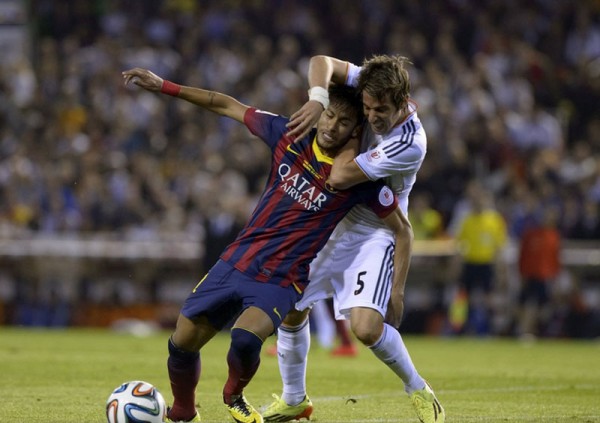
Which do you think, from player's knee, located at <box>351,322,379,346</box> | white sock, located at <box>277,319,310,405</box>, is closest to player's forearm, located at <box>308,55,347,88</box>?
player's knee, located at <box>351,322,379,346</box>

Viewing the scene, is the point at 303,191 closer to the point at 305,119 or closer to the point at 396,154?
the point at 305,119

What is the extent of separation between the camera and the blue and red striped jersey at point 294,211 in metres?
7.12

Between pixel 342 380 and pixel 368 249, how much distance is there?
333cm

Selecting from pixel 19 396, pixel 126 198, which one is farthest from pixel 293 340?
pixel 126 198

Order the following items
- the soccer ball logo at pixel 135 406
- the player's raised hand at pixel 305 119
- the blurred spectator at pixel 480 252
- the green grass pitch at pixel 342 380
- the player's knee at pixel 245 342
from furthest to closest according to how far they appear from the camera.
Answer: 1. the blurred spectator at pixel 480 252
2. the green grass pitch at pixel 342 380
3. the player's raised hand at pixel 305 119
4. the player's knee at pixel 245 342
5. the soccer ball logo at pixel 135 406

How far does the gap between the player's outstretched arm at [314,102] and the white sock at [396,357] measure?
1.28m

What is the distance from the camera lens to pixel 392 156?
707 centimetres

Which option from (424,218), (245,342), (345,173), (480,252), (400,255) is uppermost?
(345,173)

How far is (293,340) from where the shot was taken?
761 cm

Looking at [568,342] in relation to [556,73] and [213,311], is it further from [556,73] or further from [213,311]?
[213,311]

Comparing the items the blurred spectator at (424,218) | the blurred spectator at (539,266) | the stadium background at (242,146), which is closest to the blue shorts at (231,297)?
the stadium background at (242,146)

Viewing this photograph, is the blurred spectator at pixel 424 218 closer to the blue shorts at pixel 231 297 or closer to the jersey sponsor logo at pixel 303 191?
the jersey sponsor logo at pixel 303 191

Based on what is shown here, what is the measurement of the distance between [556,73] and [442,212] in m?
A: 3.30

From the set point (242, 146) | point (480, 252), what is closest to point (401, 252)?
point (480, 252)
